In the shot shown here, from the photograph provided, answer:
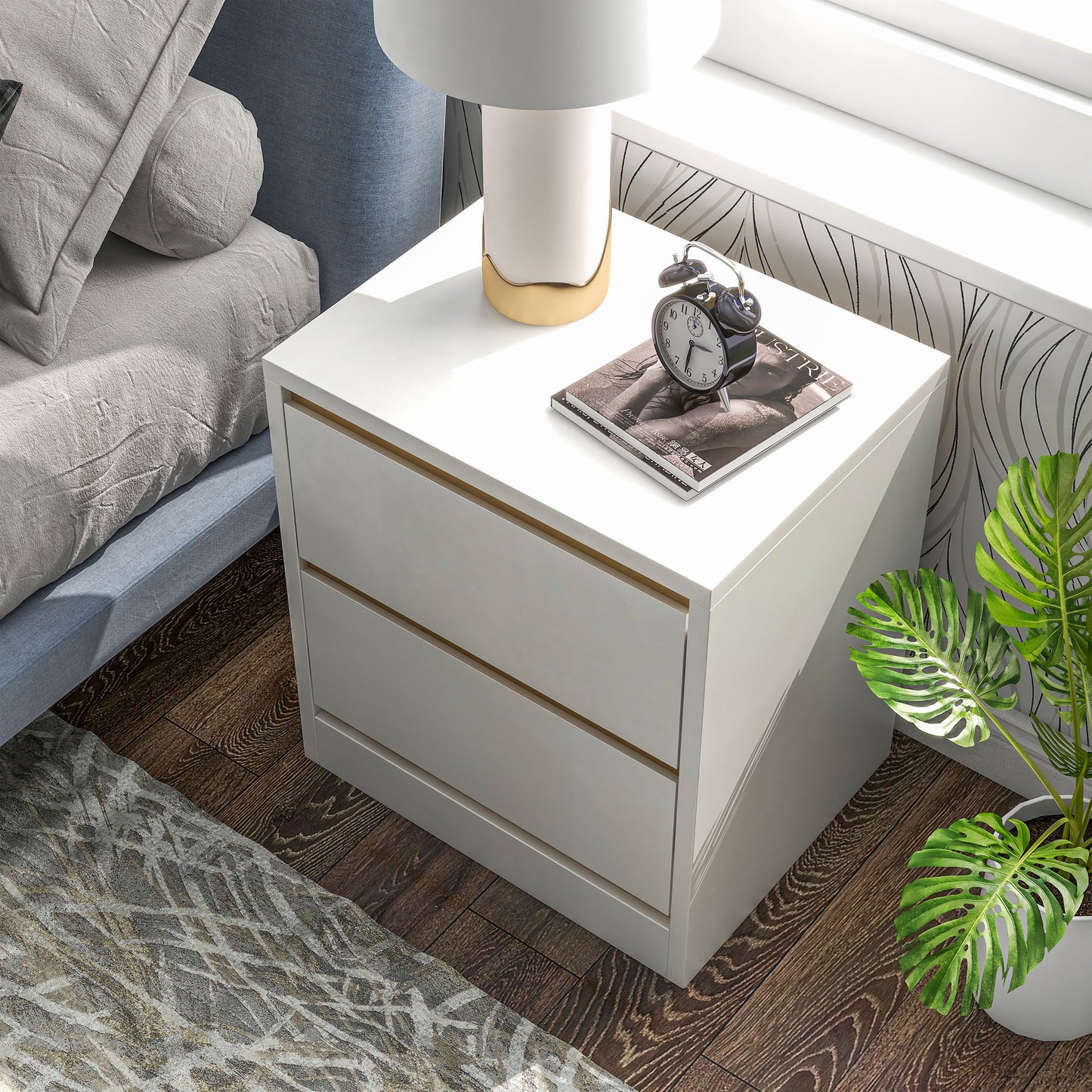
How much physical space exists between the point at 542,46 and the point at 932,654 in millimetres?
655

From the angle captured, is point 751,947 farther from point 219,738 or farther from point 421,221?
point 421,221

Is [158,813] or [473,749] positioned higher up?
[473,749]

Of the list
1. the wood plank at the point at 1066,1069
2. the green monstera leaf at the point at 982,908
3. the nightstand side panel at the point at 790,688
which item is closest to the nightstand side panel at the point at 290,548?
the nightstand side panel at the point at 790,688

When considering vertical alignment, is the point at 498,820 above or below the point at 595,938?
above

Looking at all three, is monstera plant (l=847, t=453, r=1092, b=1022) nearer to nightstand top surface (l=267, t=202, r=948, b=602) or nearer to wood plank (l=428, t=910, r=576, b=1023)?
nightstand top surface (l=267, t=202, r=948, b=602)

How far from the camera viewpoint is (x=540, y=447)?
1.31m

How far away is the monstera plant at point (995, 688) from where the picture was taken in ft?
3.93

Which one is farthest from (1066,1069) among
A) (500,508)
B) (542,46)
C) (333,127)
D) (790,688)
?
(333,127)

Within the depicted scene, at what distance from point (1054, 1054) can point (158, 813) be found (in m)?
1.06

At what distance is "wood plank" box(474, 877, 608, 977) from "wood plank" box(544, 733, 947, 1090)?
2 centimetres

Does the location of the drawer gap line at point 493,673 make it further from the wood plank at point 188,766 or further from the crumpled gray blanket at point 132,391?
the wood plank at point 188,766

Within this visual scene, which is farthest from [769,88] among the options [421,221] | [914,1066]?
[914,1066]

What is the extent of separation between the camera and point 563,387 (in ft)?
4.48

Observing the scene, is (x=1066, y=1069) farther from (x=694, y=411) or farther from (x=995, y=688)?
(x=694, y=411)
